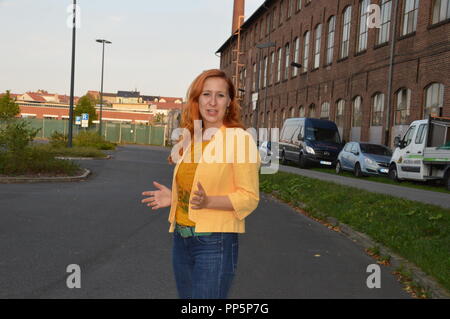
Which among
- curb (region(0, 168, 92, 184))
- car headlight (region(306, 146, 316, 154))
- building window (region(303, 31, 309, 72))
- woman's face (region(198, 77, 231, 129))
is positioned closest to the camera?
woman's face (region(198, 77, 231, 129))

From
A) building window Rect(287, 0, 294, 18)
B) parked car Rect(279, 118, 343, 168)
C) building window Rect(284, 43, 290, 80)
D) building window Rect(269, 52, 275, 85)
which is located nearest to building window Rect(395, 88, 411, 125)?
parked car Rect(279, 118, 343, 168)

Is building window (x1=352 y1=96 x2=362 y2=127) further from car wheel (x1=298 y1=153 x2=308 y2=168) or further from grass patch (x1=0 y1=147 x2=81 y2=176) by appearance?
grass patch (x1=0 y1=147 x2=81 y2=176)

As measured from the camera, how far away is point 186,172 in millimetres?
2492

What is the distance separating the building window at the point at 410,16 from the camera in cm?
2275

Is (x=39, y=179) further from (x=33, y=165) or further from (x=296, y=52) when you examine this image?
(x=296, y=52)

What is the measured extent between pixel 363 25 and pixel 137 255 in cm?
2543

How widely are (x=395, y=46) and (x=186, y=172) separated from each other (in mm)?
23805

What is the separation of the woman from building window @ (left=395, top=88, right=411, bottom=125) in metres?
21.9

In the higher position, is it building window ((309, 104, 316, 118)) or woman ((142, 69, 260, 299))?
building window ((309, 104, 316, 118))

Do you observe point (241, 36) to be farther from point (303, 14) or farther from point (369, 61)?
point (369, 61)

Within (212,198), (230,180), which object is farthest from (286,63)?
(212,198)

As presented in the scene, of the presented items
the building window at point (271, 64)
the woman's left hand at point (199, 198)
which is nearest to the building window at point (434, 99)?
the woman's left hand at point (199, 198)

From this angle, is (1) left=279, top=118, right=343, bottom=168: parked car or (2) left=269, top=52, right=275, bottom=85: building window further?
(2) left=269, top=52, right=275, bottom=85: building window

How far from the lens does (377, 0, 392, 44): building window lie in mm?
25375
